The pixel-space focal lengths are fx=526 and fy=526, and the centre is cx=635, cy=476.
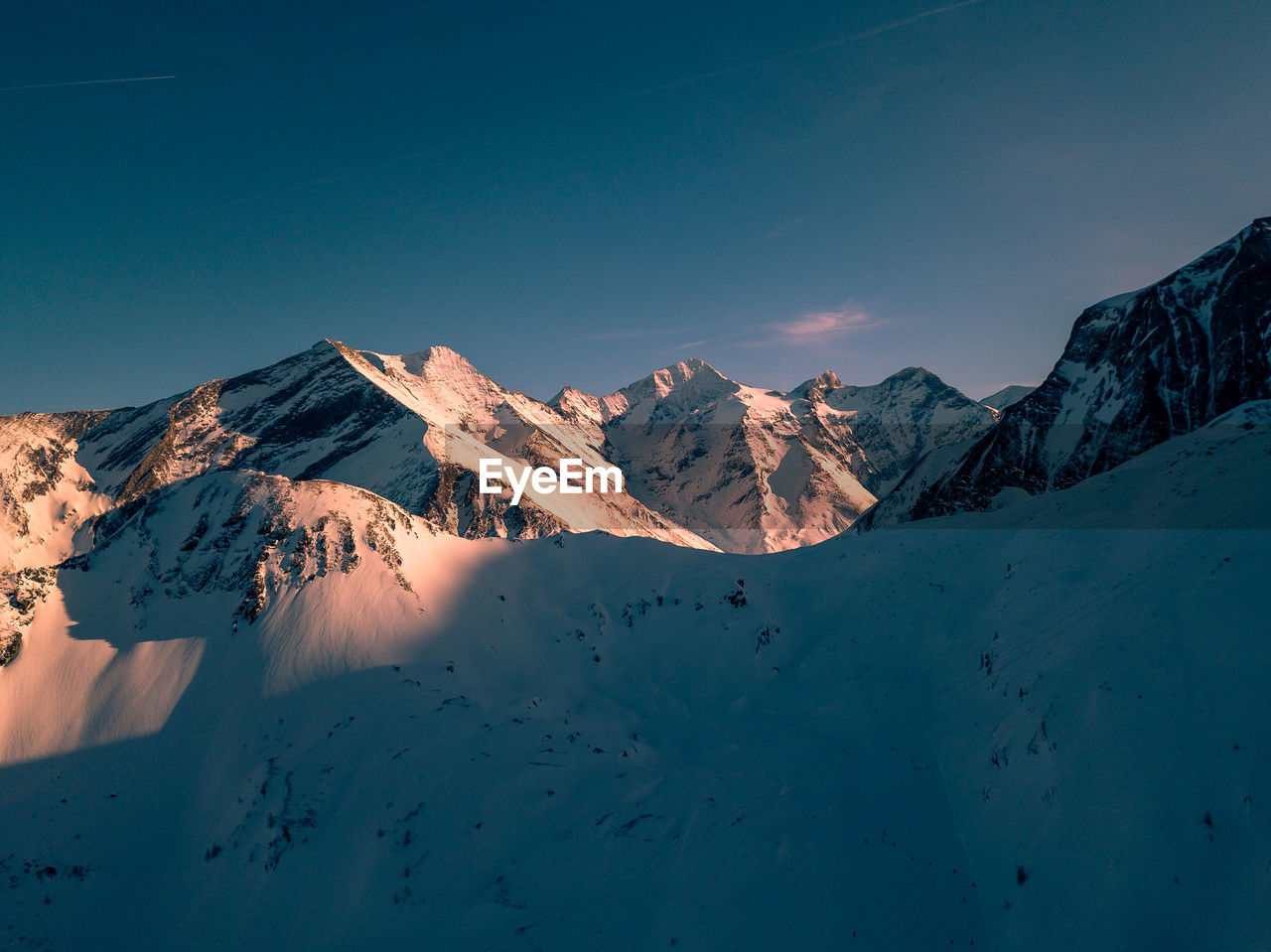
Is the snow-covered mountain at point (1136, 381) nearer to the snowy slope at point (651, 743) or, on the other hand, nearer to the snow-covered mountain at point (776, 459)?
the snowy slope at point (651, 743)

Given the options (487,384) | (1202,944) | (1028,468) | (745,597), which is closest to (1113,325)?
(1028,468)

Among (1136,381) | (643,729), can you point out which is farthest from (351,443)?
(1136,381)

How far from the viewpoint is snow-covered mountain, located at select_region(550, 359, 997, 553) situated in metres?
121

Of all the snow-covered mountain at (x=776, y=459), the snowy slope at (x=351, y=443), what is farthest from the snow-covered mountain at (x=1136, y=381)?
the snow-covered mountain at (x=776, y=459)

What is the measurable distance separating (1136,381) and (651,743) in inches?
2232

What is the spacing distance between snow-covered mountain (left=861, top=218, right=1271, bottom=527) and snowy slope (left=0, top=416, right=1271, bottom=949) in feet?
107

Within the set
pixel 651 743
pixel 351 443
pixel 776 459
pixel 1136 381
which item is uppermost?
pixel 351 443

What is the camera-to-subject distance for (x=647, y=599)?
23031 mm

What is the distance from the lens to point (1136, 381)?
1842 inches

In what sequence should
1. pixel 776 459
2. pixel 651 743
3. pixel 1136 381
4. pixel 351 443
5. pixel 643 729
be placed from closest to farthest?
pixel 651 743
pixel 643 729
pixel 1136 381
pixel 351 443
pixel 776 459

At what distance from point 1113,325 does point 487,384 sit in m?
125

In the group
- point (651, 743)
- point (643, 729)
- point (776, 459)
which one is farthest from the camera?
point (776, 459)

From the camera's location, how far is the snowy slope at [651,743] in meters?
8.68

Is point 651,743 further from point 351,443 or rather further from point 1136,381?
point 351,443
